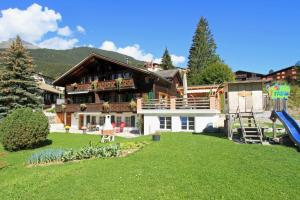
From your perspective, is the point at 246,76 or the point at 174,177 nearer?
the point at 174,177

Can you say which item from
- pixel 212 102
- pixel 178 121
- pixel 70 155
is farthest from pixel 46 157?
pixel 212 102

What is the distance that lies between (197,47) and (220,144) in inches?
2248

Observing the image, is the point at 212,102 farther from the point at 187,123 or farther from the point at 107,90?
the point at 107,90

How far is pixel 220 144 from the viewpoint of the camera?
52.0 ft

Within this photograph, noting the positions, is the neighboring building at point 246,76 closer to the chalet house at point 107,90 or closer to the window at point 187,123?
the window at point 187,123

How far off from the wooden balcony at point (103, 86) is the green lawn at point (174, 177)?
1802cm

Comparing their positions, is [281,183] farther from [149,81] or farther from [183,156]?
[149,81]

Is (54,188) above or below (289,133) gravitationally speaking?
below

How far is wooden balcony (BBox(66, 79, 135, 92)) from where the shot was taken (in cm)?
3157

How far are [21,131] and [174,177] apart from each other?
1488 cm

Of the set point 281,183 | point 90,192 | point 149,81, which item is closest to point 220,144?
point 281,183

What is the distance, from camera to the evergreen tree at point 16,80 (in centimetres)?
3312

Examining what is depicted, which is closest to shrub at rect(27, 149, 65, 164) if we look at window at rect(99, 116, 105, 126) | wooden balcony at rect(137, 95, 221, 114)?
wooden balcony at rect(137, 95, 221, 114)

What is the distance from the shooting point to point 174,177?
31.5 feet
